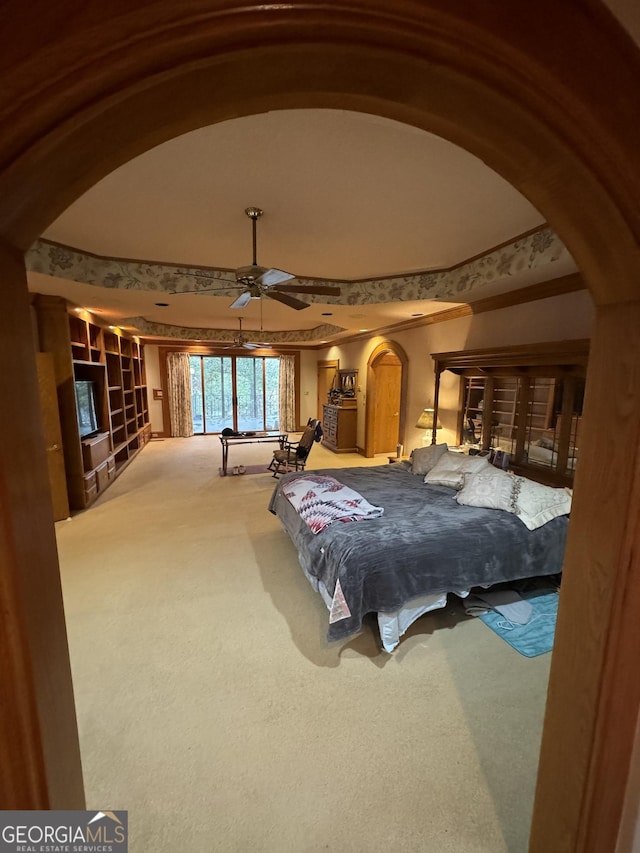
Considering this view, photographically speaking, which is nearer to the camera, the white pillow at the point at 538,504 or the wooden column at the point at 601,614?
the wooden column at the point at 601,614

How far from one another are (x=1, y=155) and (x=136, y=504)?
15.2ft

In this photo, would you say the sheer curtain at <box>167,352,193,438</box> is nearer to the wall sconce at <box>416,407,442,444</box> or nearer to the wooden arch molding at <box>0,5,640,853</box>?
the wall sconce at <box>416,407,442,444</box>

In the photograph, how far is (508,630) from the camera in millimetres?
2342

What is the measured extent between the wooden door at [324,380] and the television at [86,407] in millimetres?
5012

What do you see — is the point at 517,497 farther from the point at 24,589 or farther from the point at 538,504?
the point at 24,589

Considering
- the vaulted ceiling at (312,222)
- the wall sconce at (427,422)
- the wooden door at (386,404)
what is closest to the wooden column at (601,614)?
the vaulted ceiling at (312,222)

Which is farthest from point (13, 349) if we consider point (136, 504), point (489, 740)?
point (136, 504)

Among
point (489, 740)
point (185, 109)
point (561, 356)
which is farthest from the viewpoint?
point (561, 356)

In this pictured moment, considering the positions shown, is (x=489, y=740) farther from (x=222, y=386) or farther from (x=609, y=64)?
(x=222, y=386)

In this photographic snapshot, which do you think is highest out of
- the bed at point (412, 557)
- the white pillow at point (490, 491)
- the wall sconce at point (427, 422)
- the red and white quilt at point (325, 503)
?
the wall sconce at point (427, 422)

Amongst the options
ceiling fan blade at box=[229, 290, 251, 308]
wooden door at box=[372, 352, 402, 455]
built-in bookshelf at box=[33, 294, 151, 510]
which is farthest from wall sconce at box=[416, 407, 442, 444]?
built-in bookshelf at box=[33, 294, 151, 510]

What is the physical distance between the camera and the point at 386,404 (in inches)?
274

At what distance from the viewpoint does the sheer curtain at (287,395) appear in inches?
373

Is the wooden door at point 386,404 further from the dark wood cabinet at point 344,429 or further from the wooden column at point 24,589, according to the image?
the wooden column at point 24,589
